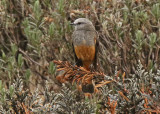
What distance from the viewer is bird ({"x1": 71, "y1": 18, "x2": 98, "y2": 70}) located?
4.17 meters

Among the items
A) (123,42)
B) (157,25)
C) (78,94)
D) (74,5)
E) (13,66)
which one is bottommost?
(78,94)

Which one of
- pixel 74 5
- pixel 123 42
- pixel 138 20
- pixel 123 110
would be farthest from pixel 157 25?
pixel 123 110

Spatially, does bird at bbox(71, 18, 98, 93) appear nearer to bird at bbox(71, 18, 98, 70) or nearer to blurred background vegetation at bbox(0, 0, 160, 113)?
bird at bbox(71, 18, 98, 70)

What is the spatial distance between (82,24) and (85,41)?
0.87 ft

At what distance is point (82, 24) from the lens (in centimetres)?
422

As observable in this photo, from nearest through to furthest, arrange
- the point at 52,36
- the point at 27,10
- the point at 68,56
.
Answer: the point at 52,36 < the point at 68,56 < the point at 27,10

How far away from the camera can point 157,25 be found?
167 inches

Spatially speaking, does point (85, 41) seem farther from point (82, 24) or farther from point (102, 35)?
point (102, 35)

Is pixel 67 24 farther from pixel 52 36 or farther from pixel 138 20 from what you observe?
pixel 138 20

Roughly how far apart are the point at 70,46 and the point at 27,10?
1067mm

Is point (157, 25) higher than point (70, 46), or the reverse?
point (157, 25)

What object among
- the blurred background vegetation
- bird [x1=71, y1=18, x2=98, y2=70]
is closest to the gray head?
bird [x1=71, y1=18, x2=98, y2=70]

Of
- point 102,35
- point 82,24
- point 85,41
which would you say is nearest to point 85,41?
point 85,41

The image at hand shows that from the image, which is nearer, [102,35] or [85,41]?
[85,41]
